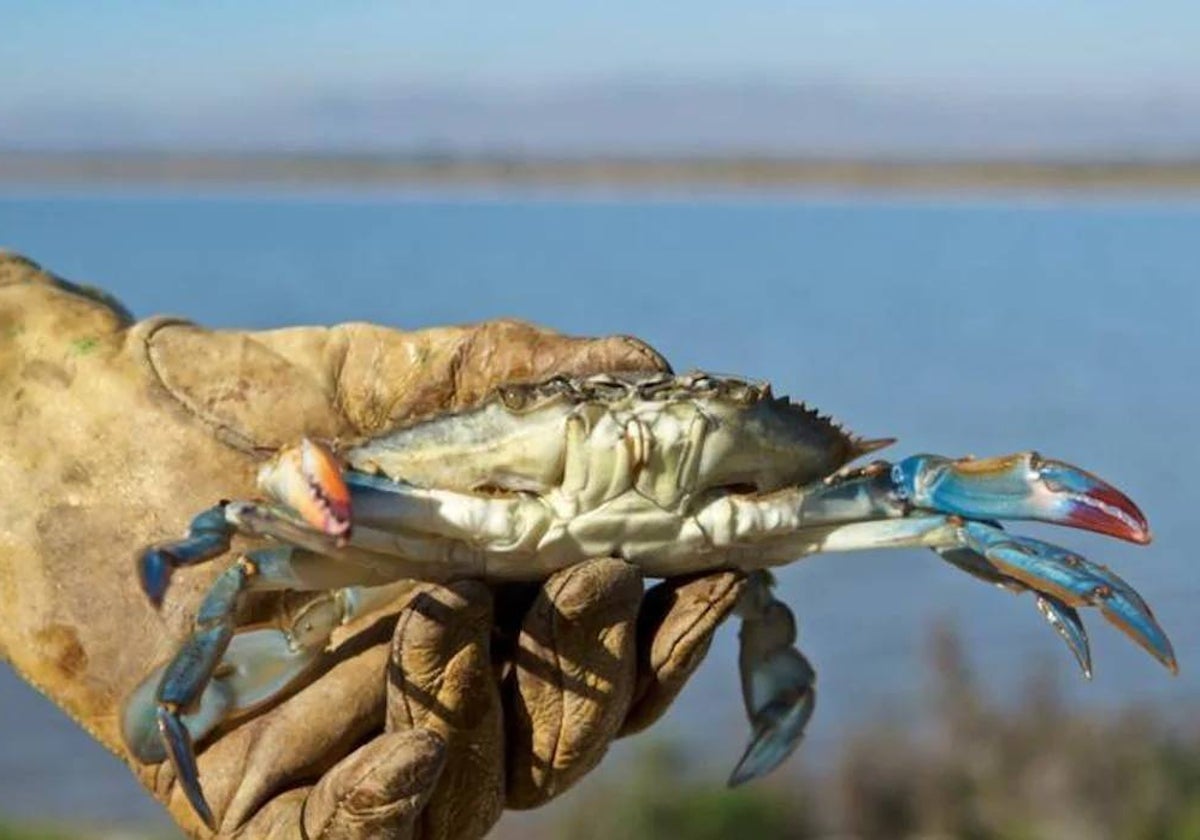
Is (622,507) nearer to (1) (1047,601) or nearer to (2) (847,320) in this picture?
(1) (1047,601)

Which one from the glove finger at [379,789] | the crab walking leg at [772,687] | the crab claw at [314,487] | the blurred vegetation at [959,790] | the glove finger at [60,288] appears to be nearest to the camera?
the crab claw at [314,487]

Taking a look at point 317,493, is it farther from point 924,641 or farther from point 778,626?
point 924,641

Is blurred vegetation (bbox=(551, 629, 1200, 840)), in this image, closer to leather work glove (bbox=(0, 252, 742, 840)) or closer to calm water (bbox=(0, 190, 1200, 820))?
calm water (bbox=(0, 190, 1200, 820))

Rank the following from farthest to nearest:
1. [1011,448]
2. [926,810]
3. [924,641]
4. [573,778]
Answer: [1011,448]
[924,641]
[926,810]
[573,778]

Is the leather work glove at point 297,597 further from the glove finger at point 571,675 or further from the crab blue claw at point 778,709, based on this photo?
the crab blue claw at point 778,709

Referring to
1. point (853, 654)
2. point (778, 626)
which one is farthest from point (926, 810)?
point (778, 626)

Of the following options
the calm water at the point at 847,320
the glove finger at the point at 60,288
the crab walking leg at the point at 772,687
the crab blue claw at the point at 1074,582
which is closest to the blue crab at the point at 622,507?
the crab blue claw at the point at 1074,582
